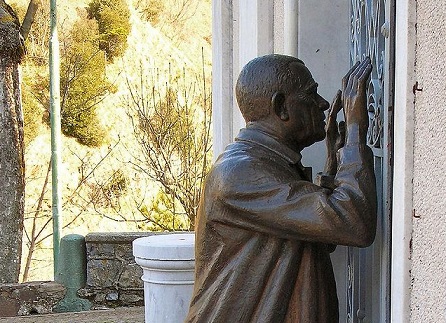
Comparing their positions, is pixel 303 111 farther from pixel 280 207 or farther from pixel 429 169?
pixel 429 169

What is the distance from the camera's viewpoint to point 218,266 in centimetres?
229

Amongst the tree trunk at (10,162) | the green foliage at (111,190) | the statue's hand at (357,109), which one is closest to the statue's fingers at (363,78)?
the statue's hand at (357,109)

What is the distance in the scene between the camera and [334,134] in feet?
8.02

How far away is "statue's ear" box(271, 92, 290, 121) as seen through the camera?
2.28 meters

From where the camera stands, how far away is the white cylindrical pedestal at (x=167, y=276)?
422 cm

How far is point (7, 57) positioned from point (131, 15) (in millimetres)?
17162

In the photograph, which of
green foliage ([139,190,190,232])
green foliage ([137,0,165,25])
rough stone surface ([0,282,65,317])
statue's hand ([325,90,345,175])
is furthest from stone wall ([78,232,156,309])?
green foliage ([137,0,165,25])

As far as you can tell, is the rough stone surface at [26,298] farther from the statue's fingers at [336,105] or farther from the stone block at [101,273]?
the statue's fingers at [336,105]

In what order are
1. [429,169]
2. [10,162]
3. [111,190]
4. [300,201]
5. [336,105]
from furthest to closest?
[111,190] < [10,162] < [336,105] < [300,201] < [429,169]

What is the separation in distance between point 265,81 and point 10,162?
8.53 metres

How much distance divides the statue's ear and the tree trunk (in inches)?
327

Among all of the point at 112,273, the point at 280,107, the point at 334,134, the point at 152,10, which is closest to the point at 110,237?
the point at 112,273

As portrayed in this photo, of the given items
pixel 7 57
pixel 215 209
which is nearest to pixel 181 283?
pixel 215 209

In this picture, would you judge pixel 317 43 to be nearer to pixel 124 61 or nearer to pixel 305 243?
pixel 305 243
